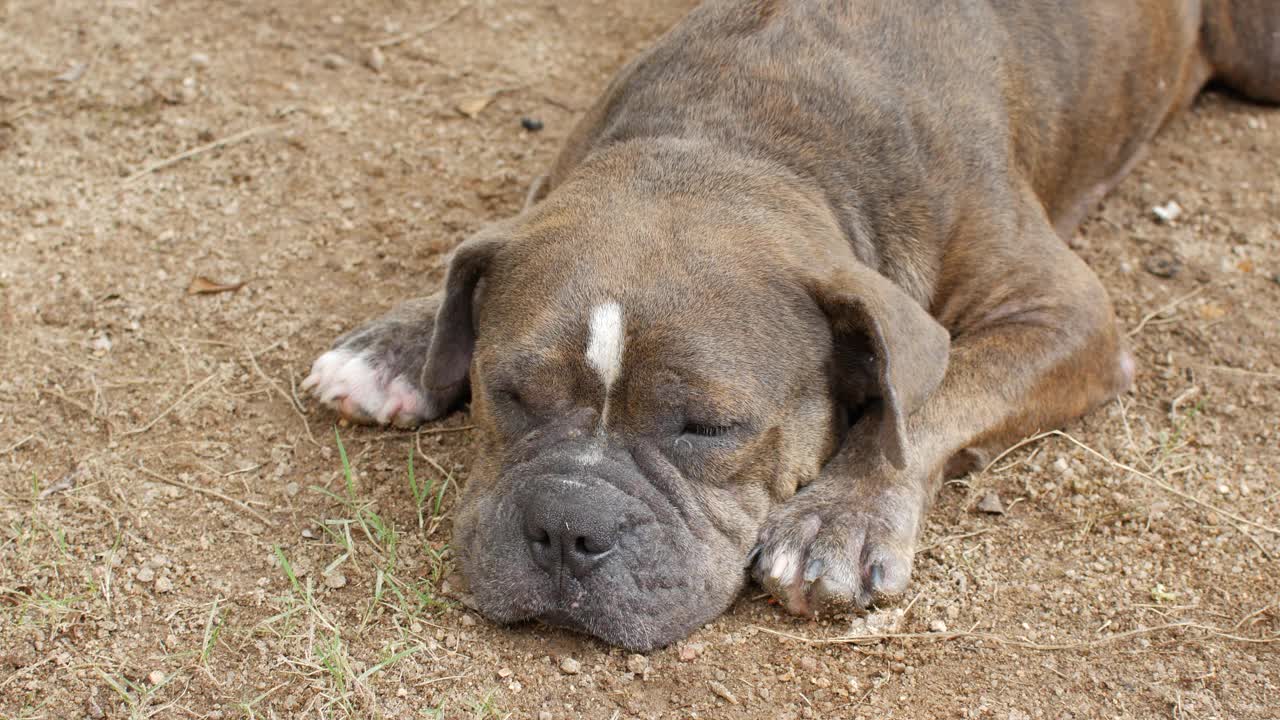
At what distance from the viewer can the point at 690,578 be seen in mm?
3559

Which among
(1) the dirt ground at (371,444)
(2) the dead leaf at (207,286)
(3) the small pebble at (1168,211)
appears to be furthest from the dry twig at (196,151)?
(3) the small pebble at (1168,211)

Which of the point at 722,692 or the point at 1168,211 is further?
the point at 1168,211

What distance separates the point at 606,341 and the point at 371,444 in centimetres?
133

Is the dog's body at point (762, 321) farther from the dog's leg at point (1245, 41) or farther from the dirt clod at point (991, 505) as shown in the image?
the dog's leg at point (1245, 41)

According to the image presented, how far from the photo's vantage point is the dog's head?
346 centimetres

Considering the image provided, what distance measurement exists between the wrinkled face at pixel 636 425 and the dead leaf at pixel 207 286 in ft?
5.82

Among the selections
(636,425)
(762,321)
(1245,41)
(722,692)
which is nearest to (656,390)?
(636,425)

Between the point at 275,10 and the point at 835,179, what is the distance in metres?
3.90

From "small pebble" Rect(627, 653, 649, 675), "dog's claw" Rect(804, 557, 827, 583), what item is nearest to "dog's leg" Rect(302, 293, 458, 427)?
"small pebble" Rect(627, 653, 649, 675)

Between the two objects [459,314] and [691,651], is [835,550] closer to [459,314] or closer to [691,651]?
[691,651]

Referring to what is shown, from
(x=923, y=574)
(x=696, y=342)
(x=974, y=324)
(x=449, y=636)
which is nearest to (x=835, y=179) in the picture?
(x=974, y=324)

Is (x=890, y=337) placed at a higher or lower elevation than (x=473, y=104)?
higher

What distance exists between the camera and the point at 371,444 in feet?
14.7

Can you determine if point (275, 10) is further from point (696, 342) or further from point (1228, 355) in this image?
point (1228, 355)
